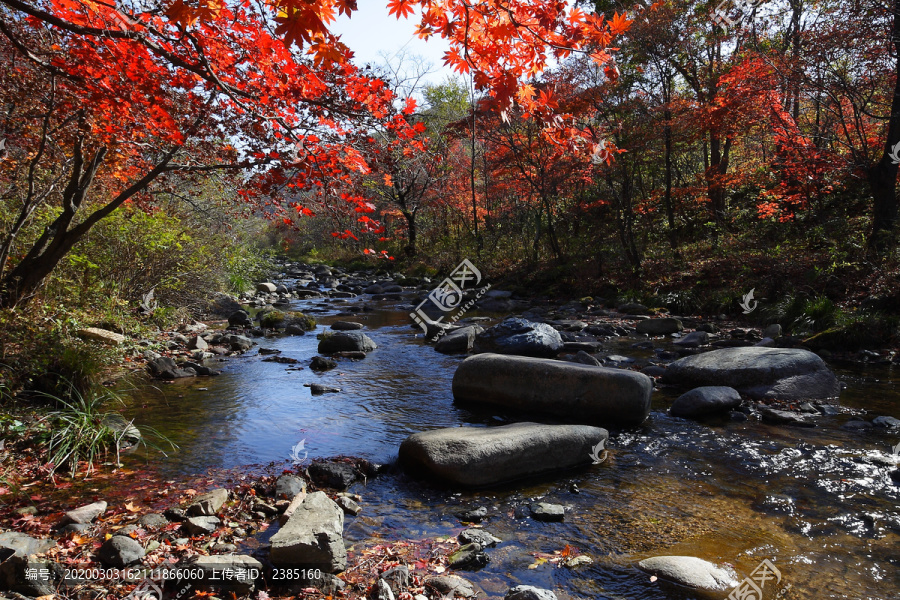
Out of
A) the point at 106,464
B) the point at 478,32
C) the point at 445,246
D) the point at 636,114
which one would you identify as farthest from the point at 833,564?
the point at 445,246

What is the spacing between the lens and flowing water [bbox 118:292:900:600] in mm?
3225

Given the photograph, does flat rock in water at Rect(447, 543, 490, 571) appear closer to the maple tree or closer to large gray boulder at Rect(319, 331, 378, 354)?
the maple tree

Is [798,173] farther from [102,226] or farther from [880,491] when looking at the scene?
[102,226]

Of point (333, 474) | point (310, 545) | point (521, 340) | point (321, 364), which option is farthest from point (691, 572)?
point (321, 364)

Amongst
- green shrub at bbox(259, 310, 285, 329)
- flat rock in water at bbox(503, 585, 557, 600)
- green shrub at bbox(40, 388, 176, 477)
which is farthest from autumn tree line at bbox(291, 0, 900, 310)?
green shrub at bbox(259, 310, 285, 329)

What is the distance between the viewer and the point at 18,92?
18.6 ft

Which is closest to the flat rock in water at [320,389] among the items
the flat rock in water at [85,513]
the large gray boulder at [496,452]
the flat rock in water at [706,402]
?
the large gray boulder at [496,452]

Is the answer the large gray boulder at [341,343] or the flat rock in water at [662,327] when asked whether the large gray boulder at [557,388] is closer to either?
the large gray boulder at [341,343]

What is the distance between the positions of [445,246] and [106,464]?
19253mm

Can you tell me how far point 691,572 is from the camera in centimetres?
308

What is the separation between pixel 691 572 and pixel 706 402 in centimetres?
325

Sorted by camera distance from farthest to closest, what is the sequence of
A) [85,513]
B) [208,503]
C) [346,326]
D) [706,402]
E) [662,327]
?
[346,326], [662,327], [706,402], [208,503], [85,513]

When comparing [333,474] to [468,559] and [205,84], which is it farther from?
[205,84]

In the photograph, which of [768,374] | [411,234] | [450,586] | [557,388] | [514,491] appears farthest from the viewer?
[411,234]
